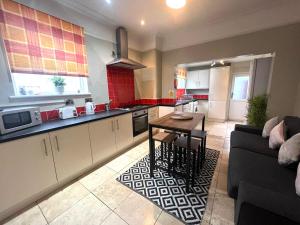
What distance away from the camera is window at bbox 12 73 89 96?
6.12 ft

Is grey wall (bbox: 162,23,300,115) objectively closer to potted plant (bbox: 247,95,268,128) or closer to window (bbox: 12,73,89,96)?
potted plant (bbox: 247,95,268,128)

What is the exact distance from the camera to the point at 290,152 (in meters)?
1.28

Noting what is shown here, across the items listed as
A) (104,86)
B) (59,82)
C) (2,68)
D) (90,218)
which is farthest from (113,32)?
(90,218)

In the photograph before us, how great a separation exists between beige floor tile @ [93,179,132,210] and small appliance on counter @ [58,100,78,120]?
124cm

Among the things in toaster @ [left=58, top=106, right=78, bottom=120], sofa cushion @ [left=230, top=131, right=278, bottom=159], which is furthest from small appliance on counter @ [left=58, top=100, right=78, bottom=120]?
sofa cushion @ [left=230, top=131, right=278, bottom=159]

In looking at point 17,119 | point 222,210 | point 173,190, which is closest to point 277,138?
point 222,210

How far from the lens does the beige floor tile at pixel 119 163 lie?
7.40ft

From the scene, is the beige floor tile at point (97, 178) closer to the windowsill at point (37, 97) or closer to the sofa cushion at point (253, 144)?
the windowsill at point (37, 97)

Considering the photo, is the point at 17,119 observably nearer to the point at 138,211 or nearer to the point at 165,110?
the point at 138,211

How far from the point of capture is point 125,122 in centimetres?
270

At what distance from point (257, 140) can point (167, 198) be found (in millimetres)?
1607

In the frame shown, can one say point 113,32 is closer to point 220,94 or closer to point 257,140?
point 257,140

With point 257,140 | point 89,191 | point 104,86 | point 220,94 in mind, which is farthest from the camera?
point 220,94

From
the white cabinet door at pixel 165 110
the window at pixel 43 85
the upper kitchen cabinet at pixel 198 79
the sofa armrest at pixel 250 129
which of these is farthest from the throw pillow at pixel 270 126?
the upper kitchen cabinet at pixel 198 79
